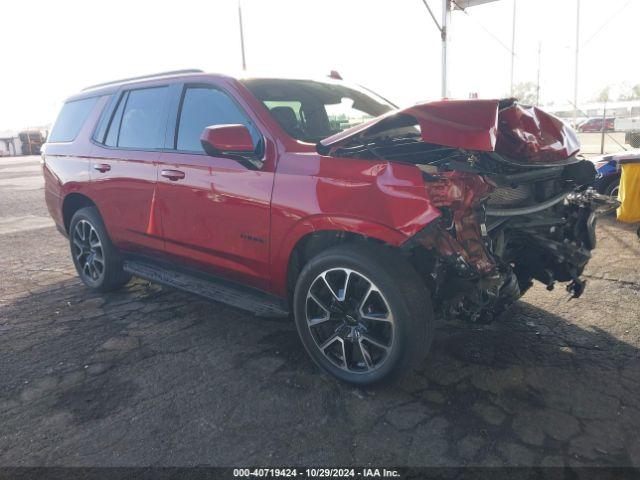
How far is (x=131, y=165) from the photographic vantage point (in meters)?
4.10

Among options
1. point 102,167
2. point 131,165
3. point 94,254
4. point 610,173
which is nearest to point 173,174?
point 131,165

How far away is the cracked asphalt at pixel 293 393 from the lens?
2.40 meters

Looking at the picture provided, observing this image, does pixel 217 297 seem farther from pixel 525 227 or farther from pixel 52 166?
pixel 52 166

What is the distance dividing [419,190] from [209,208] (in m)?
1.57

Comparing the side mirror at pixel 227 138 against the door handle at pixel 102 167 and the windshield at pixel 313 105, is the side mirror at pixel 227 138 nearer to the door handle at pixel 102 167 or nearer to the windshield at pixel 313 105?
the windshield at pixel 313 105

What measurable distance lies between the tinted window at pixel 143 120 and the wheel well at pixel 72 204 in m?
0.88

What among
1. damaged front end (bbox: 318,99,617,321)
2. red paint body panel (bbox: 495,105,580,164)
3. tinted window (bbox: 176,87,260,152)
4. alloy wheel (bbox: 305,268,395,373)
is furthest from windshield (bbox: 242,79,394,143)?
red paint body panel (bbox: 495,105,580,164)

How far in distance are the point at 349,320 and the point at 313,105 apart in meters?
1.73

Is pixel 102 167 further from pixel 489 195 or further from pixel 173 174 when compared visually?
pixel 489 195

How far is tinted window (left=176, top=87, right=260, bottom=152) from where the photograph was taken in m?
3.46

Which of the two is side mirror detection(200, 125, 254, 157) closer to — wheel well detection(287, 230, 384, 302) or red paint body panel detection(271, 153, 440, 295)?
red paint body panel detection(271, 153, 440, 295)

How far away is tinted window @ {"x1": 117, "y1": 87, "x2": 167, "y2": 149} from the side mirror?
111 centimetres

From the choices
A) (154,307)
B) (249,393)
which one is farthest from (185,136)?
(249,393)

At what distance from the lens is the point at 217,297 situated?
3482 millimetres
